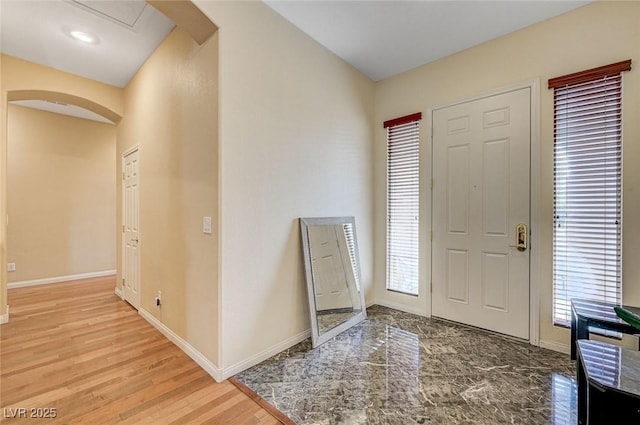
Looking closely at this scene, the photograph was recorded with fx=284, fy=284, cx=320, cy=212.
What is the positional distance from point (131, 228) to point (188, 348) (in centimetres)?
217

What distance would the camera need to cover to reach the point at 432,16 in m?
2.59

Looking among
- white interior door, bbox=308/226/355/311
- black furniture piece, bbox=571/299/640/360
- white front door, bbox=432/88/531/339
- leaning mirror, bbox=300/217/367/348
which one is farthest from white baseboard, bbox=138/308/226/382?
black furniture piece, bbox=571/299/640/360

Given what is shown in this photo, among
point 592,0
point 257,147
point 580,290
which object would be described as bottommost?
point 580,290

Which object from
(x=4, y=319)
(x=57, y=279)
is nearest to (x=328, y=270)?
(x=4, y=319)

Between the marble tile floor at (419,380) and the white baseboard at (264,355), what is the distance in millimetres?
46

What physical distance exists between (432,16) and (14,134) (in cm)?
662

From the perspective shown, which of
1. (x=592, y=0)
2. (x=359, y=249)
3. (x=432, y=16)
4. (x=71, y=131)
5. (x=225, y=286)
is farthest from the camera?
(x=71, y=131)

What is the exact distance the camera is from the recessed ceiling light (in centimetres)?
285

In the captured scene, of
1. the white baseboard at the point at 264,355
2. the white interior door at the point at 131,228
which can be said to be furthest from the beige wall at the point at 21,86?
the white baseboard at the point at 264,355

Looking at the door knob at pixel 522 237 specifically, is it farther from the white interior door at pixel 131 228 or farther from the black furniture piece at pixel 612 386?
the white interior door at pixel 131 228

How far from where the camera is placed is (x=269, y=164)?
8.32 ft

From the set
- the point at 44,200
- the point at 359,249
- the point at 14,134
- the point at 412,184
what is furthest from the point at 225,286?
the point at 14,134

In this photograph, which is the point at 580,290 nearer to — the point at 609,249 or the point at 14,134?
the point at 609,249

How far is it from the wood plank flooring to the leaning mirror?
3.34ft
